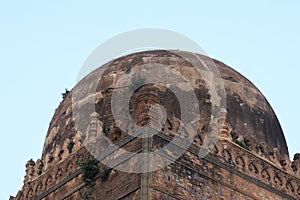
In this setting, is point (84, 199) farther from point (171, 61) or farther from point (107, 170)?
point (171, 61)

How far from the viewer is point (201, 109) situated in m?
14.6

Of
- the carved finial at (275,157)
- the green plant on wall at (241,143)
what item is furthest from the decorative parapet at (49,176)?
the carved finial at (275,157)

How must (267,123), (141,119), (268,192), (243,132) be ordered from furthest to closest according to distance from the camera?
(267,123), (243,132), (268,192), (141,119)

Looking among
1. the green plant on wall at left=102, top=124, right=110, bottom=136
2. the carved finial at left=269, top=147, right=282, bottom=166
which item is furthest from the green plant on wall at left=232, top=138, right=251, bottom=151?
the green plant on wall at left=102, top=124, right=110, bottom=136

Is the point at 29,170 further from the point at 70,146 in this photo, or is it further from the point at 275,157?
the point at 275,157

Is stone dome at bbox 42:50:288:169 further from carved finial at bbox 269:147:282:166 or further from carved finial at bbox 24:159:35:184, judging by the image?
carved finial at bbox 24:159:35:184

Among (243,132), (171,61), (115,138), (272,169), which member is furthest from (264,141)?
(115,138)

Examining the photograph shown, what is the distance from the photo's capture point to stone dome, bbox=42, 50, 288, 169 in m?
14.5

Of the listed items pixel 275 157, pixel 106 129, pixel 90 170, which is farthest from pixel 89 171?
pixel 275 157

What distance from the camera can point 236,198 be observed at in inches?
492

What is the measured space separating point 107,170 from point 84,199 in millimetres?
793

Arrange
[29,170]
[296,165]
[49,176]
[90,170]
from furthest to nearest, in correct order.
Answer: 1. [29,170]
2. [296,165]
3. [49,176]
4. [90,170]

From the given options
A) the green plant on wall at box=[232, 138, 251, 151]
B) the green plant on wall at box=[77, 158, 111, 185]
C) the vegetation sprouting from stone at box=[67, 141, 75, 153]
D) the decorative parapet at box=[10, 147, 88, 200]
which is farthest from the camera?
the vegetation sprouting from stone at box=[67, 141, 75, 153]

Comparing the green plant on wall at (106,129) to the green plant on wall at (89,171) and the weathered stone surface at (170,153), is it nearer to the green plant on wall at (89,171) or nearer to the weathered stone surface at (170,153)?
the weathered stone surface at (170,153)
